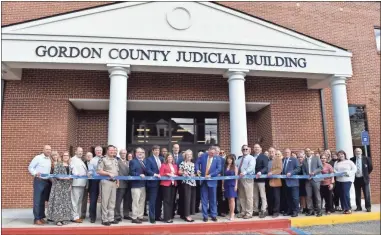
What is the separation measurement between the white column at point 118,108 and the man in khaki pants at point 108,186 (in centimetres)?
206

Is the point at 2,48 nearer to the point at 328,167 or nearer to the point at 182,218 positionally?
the point at 182,218

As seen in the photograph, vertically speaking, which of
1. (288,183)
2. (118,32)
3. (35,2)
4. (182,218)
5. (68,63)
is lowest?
(182,218)

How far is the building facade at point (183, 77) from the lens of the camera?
10.3 m

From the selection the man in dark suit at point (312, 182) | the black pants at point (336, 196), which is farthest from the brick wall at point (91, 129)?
the black pants at point (336, 196)

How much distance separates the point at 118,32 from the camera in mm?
10492

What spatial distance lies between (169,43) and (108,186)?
4.90 metres

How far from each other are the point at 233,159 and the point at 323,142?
266 inches

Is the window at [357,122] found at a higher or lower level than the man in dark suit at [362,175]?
higher

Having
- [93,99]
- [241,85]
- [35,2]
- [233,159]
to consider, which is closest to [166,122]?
[93,99]

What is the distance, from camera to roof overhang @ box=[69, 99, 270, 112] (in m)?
12.5

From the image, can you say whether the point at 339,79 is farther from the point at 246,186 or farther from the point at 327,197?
the point at 246,186

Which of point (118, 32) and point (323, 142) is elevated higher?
point (118, 32)

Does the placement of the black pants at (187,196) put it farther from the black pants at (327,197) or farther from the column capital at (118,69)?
the column capital at (118,69)

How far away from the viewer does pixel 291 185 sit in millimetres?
8609
